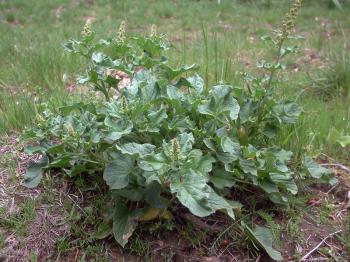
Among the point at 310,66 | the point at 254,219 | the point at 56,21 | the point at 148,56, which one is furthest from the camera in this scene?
the point at 56,21

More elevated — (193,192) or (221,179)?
(193,192)

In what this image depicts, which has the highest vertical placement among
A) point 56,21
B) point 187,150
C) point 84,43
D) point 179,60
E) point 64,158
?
point 84,43

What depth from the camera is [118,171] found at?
202 centimetres

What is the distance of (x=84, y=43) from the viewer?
2.46m

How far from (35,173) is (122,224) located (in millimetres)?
490

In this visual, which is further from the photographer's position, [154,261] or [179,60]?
[179,60]

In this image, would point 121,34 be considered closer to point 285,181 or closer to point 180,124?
point 180,124

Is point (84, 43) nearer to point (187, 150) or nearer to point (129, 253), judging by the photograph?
point (187, 150)

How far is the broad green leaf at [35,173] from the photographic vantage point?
7.04 feet

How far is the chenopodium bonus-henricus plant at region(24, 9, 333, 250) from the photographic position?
1.90 metres

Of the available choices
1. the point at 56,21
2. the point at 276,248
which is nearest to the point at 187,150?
the point at 276,248

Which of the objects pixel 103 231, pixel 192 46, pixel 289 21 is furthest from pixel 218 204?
pixel 192 46

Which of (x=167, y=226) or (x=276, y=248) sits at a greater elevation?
(x=167, y=226)

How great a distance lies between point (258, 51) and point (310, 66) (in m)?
0.70
